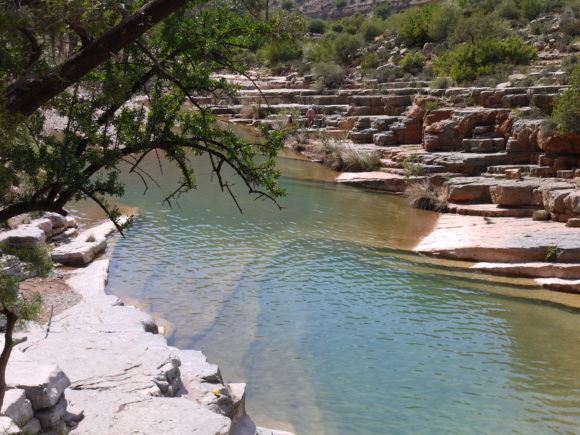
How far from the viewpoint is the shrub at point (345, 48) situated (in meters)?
41.4

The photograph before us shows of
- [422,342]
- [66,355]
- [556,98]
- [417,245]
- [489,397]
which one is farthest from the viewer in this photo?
[556,98]

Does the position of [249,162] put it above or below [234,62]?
below

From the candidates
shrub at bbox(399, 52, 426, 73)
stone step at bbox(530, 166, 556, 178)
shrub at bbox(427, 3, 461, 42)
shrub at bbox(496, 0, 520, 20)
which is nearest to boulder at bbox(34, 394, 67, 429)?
stone step at bbox(530, 166, 556, 178)

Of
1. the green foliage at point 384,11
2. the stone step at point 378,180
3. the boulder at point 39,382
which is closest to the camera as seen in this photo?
the boulder at point 39,382

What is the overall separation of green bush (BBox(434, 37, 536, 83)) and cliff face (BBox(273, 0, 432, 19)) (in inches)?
1279

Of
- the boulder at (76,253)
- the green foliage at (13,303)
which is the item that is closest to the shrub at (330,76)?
the boulder at (76,253)

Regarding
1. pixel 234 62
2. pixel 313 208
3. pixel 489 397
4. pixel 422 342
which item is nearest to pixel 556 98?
pixel 313 208

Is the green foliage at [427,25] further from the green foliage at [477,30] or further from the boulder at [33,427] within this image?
the boulder at [33,427]

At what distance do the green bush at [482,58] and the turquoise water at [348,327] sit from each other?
46.3ft

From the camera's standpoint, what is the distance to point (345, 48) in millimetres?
41531

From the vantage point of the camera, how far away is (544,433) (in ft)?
22.6

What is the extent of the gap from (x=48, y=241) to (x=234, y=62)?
316 inches

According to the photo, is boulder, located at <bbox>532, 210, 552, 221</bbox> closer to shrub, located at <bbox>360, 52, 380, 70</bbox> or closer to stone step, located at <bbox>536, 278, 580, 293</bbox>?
stone step, located at <bbox>536, 278, 580, 293</bbox>

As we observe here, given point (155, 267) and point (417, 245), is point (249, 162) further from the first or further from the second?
point (417, 245)
